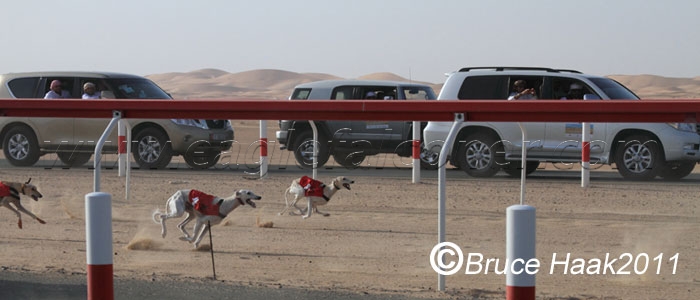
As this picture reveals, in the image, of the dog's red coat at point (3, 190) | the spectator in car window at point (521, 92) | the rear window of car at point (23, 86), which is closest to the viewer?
the dog's red coat at point (3, 190)

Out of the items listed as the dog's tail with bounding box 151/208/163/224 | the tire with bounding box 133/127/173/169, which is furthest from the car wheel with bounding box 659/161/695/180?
the tire with bounding box 133/127/173/169

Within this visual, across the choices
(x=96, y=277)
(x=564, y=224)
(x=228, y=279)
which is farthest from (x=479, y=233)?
(x=96, y=277)

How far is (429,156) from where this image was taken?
10391 millimetres

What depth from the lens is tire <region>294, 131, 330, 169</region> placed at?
10.0 meters

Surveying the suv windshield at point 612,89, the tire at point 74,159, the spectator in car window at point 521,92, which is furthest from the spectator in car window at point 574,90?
the tire at point 74,159

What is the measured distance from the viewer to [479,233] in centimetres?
1013

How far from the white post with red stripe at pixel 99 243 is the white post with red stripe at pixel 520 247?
6.71 feet

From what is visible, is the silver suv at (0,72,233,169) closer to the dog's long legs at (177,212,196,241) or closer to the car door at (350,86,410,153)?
the dog's long legs at (177,212,196,241)

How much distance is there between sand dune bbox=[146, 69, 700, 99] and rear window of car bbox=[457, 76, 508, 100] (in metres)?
56.9

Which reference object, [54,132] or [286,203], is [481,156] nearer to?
[286,203]

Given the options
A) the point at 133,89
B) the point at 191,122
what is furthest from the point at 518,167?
the point at 133,89

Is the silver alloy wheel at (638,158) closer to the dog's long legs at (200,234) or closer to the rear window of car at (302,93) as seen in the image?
the dog's long legs at (200,234)

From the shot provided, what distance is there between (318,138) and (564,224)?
83.9 inches

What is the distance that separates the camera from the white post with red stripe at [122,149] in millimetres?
9978
